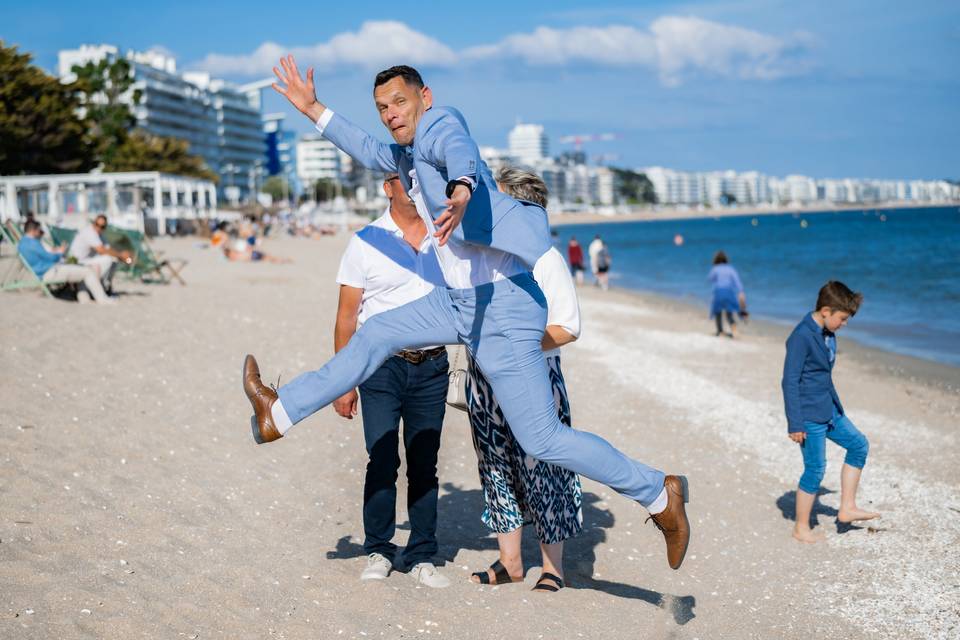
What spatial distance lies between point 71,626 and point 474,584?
199 cm

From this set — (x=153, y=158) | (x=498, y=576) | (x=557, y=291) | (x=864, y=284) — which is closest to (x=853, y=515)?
(x=498, y=576)

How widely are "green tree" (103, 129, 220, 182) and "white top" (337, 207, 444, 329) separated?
2629 inches

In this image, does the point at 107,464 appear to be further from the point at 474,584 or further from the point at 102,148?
the point at 102,148

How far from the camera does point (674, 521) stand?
436 centimetres

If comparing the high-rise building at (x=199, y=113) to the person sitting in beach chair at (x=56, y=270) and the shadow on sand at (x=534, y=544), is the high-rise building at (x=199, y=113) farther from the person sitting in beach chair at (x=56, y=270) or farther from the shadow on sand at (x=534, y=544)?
the shadow on sand at (x=534, y=544)

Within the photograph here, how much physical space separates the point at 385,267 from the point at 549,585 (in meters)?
1.80

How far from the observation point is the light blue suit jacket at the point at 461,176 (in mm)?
3654

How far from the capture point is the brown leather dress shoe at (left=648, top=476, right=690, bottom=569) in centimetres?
436

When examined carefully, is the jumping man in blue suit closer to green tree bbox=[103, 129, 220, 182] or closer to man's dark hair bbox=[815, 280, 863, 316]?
man's dark hair bbox=[815, 280, 863, 316]

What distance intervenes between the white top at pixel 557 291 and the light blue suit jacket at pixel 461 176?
188mm

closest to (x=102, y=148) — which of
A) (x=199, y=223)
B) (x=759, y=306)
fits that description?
(x=199, y=223)

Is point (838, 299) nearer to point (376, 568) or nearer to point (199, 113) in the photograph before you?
point (376, 568)

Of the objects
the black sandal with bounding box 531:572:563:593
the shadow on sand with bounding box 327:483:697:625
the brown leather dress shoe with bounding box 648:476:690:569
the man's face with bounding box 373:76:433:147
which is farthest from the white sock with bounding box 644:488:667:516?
the man's face with bounding box 373:76:433:147

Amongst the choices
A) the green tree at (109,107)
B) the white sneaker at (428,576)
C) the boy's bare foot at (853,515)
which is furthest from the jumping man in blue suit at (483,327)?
the green tree at (109,107)
